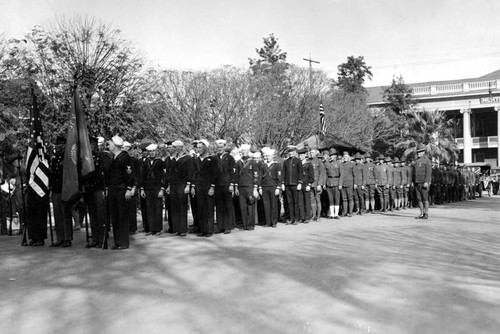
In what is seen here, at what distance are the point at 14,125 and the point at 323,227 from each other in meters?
13.4

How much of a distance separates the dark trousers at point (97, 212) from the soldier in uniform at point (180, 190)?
6.93 feet

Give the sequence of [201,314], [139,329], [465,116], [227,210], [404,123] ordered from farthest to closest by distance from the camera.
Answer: [465,116], [404,123], [227,210], [201,314], [139,329]

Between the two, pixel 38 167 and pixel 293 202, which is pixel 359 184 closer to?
pixel 293 202

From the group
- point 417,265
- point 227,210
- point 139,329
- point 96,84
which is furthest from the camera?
point 96,84

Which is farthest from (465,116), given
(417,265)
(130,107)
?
(417,265)

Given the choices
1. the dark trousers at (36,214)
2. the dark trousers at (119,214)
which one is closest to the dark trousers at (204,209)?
the dark trousers at (119,214)

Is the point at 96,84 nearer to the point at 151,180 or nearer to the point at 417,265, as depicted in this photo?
the point at 151,180

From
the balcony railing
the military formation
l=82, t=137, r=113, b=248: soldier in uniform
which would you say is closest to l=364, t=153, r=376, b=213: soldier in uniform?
the military formation

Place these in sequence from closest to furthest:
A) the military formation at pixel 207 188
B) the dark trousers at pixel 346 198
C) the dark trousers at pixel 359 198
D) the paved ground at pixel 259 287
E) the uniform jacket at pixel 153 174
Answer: the paved ground at pixel 259 287 → the military formation at pixel 207 188 → the uniform jacket at pixel 153 174 → the dark trousers at pixel 346 198 → the dark trousers at pixel 359 198

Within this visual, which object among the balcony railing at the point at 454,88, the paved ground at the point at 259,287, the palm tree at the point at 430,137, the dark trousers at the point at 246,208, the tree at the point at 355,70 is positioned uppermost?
the tree at the point at 355,70

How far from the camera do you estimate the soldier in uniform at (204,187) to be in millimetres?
12211

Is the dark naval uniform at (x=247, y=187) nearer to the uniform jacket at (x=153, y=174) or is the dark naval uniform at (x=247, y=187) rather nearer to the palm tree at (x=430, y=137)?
the uniform jacket at (x=153, y=174)

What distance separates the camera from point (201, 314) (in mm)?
5477

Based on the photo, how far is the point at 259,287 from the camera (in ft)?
21.7
